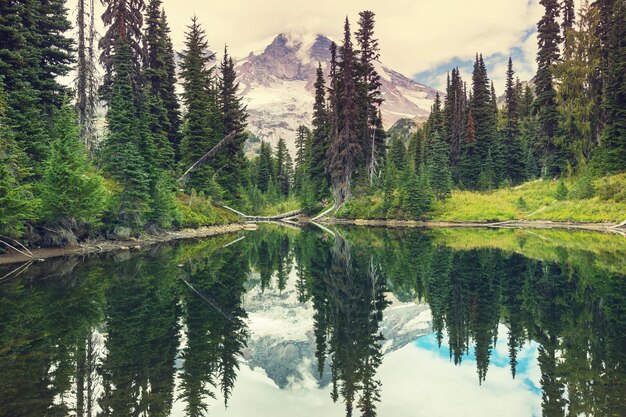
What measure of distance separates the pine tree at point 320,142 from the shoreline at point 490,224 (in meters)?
6.49

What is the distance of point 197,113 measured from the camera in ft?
177

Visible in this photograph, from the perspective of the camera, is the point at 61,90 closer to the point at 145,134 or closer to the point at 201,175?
the point at 145,134

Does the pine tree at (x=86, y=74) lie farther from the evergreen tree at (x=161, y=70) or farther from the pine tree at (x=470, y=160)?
the pine tree at (x=470, y=160)

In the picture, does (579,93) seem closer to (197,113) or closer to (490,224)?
(490,224)

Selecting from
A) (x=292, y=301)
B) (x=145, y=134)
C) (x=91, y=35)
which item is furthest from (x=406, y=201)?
(x=292, y=301)

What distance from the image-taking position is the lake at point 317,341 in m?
8.32

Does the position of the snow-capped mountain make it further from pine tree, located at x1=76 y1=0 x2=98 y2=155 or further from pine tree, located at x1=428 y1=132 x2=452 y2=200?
pine tree, located at x1=428 y1=132 x2=452 y2=200

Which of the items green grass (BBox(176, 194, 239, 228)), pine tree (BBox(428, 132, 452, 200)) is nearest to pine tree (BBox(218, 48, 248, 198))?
green grass (BBox(176, 194, 239, 228))

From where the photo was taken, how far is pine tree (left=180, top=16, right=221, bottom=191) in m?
52.3

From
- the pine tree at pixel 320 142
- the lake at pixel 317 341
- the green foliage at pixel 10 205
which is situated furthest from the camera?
the pine tree at pixel 320 142

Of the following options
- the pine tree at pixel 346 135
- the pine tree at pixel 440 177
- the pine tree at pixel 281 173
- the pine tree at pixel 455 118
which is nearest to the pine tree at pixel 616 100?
the pine tree at pixel 440 177

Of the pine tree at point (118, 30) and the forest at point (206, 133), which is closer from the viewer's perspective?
the forest at point (206, 133)

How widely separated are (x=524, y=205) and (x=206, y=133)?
39685 mm

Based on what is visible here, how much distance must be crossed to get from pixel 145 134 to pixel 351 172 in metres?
35.9
